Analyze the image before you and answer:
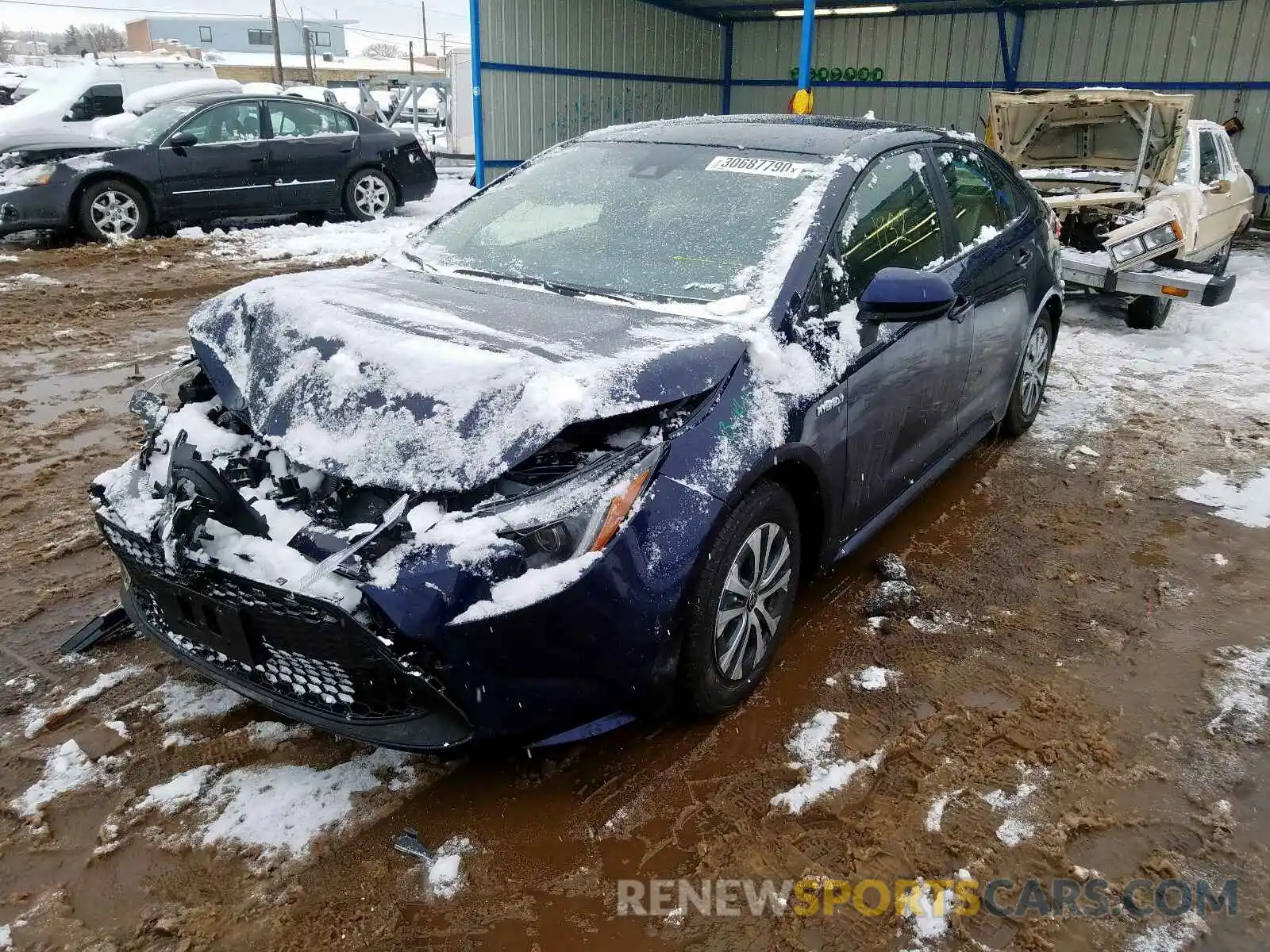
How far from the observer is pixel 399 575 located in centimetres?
202

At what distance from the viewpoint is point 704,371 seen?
2420 millimetres

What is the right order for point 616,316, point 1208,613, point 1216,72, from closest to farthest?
point 616,316 < point 1208,613 < point 1216,72

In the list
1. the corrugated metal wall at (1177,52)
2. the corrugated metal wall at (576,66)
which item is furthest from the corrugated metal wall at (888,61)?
the corrugated metal wall at (576,66)

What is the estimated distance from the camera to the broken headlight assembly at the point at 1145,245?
22.7ft

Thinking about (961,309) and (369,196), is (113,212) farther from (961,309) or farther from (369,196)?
(961,309)

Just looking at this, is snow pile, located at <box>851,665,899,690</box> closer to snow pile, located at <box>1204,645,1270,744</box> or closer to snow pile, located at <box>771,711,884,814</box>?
snow pile, located at <box>771,711,884,814</box>

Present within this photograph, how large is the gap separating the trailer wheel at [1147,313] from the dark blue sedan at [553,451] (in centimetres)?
510

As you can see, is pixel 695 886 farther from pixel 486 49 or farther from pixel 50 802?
pixel 486 49

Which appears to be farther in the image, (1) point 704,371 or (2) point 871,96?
(2) point 871,96

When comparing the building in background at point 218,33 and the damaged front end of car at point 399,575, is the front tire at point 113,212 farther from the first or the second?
the building in background at point 218,33

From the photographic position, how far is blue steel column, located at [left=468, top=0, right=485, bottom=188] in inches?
468

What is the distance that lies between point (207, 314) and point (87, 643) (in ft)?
3.78

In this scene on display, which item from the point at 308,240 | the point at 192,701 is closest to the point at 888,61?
the point at 308,240

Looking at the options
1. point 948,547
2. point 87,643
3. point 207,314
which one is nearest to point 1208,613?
point 948,547
